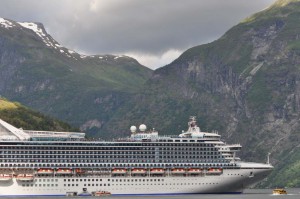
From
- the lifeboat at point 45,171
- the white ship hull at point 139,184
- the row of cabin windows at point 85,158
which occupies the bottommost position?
the white ship hull at point 139,184

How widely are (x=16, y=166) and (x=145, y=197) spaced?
30.8 meters

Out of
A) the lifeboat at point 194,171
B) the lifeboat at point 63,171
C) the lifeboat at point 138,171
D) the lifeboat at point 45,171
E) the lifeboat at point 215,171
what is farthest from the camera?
the lifeboat at point 215,171

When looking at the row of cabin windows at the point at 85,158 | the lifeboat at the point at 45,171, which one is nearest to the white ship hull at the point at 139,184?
the lifeboat at the point at 45,171

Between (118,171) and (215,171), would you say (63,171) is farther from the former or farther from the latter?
(215,171)

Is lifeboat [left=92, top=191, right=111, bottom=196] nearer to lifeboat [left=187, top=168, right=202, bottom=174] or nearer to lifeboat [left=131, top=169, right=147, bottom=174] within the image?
lifeboat [left=131, top=169, right=147, bottom=174]

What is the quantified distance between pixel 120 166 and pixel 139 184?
254 inches

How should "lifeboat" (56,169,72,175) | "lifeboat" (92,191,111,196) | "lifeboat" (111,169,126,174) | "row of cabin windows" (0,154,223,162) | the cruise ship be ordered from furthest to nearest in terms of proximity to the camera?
"lifeboat" (111,169,126,174) < "lifeboat" (56,169,72,175) < "row of cabin windows" (0,154,223,162) < the cruise ship < "lifeboat" (92,191,111,196)

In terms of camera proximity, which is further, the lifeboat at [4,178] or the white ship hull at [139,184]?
the white ship hull at [139,184]

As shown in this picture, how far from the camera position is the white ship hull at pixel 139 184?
18038 cm

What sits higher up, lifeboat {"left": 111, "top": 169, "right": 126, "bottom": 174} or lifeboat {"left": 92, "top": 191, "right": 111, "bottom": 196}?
lifeboat {"left": 111, "top": 169, "right": 126, "bottom": 174}

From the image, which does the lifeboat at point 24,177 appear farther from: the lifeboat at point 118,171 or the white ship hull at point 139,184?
the lifeboat at point 118,171

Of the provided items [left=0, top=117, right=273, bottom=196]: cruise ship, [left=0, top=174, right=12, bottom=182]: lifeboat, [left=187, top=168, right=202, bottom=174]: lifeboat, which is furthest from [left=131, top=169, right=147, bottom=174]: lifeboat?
[left=0, top=174, right=12, bottom=182]: lifeboat

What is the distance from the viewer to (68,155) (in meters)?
188

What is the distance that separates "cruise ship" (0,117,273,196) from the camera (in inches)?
7195
